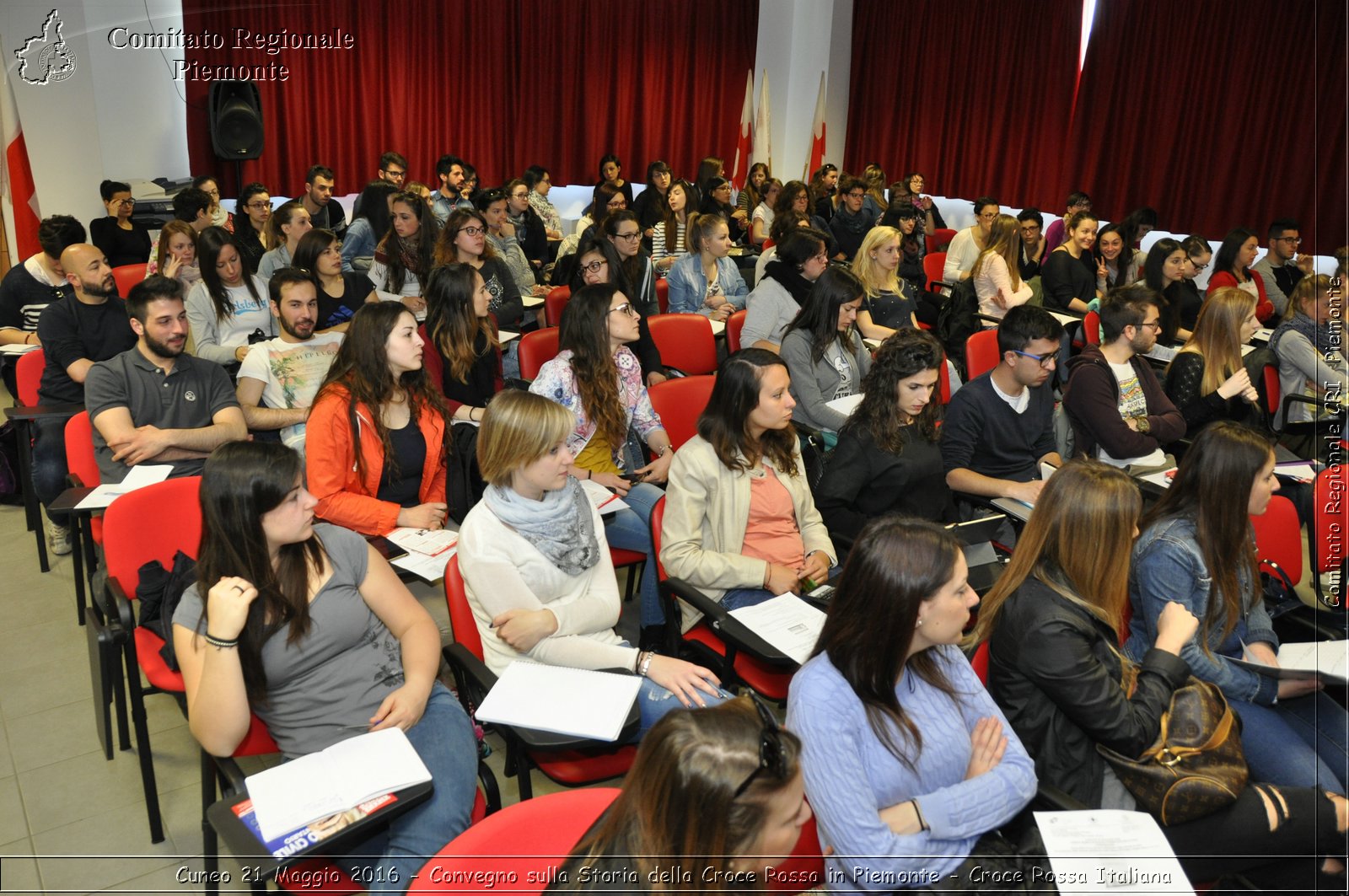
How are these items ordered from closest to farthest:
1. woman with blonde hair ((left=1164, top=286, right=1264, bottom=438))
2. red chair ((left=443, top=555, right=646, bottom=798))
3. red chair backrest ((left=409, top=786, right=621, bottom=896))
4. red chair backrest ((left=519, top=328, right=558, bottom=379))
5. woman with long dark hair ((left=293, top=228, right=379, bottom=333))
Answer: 1. red chair backrest ((left=409, top=786, right=621, bottom=896))
2. red chair ((left=443, top=555, right=646, bottom=798))
3. woman with blonde hair ((left=1164, top=286, right=1264, bottom=438))
4. red chair backrest ((left=519, top=328, right=558, bottom=379))
5. woman with long dark hair ((left=293, top=228, right=379, bottom=333))

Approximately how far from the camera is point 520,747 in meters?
2.24

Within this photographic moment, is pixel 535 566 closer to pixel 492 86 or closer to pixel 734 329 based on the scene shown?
pixel 734 329

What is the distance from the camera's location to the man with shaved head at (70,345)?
4.08m

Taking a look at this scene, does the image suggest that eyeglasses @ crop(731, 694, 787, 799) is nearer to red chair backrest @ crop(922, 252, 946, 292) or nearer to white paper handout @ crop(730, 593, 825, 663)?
white paper handout @ crop(730, 593, 825, 663)

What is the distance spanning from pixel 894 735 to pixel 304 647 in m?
1.33

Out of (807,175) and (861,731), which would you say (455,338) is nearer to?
(861,731)

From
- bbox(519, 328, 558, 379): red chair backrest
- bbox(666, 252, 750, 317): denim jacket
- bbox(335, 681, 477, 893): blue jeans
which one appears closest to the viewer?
bbox(335, 681, 477, 893): blue jeans

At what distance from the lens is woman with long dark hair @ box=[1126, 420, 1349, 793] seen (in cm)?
253

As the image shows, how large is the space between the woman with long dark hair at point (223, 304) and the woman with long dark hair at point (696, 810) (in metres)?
3.99

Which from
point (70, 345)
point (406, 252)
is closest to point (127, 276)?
point (406, 252)

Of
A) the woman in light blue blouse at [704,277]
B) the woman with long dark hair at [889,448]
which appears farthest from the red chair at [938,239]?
the woman with long dark hair at [889,448]

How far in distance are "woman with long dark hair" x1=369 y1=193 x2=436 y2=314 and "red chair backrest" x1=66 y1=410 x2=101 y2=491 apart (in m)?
2.56

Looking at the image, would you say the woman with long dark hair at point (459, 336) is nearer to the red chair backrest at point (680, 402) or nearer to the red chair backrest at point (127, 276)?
the red chair backrest at point (680, 402)

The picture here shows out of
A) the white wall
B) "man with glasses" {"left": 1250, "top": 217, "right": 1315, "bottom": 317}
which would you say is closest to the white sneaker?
the white wall
